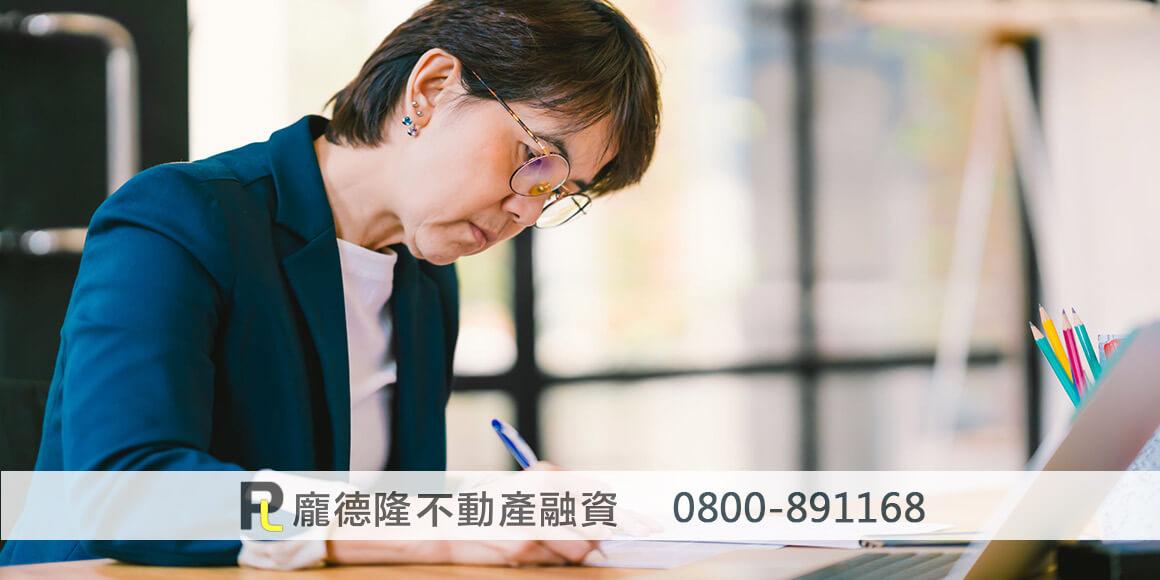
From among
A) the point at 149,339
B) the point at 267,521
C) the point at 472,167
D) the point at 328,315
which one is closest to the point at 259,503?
the point at 267,521

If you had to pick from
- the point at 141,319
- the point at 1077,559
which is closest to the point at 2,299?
the point at 141,319

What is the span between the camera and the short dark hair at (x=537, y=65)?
1.15 m

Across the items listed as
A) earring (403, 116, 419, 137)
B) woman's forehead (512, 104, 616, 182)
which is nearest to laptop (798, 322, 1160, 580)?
woman's forehead (512, 104, 616, 182)

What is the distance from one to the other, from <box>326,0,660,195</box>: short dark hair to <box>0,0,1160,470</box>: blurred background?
1.48 meters

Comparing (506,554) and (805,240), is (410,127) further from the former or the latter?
(805,240)

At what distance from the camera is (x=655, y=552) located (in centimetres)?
95

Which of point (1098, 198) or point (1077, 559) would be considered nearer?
point (1077, 559)

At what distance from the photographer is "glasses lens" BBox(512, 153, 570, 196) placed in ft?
3.86

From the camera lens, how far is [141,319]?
952 mm

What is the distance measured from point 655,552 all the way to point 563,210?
1.70 feet

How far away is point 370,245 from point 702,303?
7.60 feet

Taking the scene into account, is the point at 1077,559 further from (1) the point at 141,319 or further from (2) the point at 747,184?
(2) the point at 747,184

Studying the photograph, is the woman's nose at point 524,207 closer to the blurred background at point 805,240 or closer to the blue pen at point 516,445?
the blue pen at point 516,445

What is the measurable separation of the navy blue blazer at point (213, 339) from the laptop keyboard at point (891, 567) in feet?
1.62
